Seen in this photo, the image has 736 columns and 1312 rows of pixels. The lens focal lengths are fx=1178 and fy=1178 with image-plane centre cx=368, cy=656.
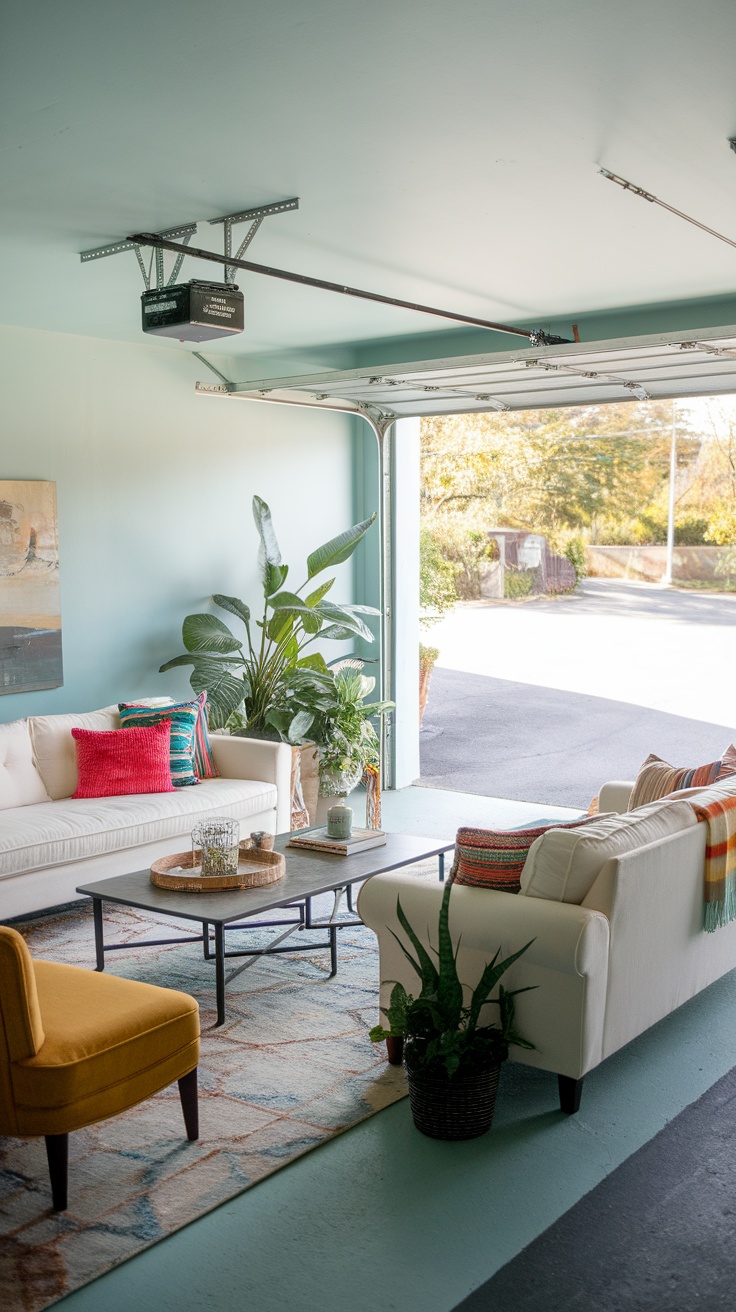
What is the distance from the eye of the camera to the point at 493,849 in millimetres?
3824

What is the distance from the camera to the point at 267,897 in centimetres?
443

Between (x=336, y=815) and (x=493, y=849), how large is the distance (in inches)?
57.2

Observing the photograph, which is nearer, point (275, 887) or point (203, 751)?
point (275, 887)

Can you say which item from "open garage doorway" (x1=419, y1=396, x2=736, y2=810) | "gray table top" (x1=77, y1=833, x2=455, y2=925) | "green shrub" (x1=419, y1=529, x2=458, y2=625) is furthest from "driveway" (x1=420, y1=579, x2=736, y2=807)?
"gray table top" (x1=77, y1=833, x2=455, y2=925)

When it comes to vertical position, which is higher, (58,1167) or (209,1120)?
(58,1167)

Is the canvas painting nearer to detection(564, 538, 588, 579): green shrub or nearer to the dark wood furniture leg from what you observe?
the dark wood furniture leg

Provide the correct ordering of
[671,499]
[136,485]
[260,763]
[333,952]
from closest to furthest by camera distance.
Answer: [333,952] < [260,763] < [136,485] < [671,499]

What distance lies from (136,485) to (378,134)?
392 centimetres

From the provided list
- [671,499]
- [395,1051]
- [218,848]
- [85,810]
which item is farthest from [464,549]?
[395,1051]

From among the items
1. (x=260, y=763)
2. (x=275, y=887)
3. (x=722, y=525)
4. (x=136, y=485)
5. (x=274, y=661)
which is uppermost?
(x=136, y=485)

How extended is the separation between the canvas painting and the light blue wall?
0.08 metres

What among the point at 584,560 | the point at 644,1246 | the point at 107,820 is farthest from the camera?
the point at 584,560

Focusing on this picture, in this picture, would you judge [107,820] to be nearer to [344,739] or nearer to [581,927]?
[344,739]

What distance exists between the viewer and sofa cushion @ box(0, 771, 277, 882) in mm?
5203
